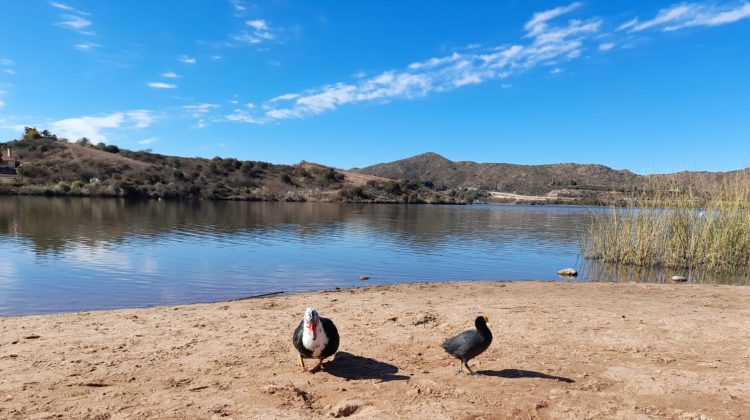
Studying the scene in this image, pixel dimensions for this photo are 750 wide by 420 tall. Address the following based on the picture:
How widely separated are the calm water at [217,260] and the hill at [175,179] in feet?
121

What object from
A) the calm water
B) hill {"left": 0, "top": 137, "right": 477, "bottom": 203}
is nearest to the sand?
the calm water

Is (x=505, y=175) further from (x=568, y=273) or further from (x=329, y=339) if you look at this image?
(x=329, y=339)

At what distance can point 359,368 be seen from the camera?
652 centimetres

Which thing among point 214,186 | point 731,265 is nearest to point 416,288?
point 731,265

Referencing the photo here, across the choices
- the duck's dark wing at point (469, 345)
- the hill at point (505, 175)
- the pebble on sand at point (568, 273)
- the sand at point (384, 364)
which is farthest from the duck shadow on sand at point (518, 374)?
the hill at point (505, 175)

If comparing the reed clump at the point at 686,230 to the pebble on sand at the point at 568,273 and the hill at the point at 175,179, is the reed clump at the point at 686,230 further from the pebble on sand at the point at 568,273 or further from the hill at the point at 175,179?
the hill at the point at 175,179

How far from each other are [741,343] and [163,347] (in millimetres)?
9377

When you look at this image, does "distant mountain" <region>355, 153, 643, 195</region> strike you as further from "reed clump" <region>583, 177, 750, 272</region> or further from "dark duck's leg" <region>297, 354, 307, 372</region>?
"dark duck's leg" <region>297, 354, 307, 372</region>

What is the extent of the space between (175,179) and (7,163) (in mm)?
23418

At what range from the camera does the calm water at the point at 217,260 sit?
1294 centimetres

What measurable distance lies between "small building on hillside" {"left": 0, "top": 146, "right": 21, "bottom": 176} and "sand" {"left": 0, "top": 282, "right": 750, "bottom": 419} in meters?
73.7

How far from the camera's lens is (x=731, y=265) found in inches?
703

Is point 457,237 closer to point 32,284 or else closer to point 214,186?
point 32,284

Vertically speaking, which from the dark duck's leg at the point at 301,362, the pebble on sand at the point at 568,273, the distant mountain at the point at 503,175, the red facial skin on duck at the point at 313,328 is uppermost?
the distant mountain at the point at 503,175
